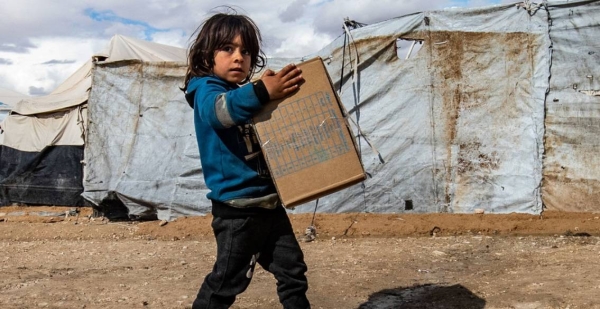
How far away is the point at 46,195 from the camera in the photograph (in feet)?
33.4

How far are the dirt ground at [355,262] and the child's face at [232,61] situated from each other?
1.78 m

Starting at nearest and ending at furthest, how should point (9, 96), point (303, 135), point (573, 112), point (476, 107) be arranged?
point (303, 135) → point (573, 112) → point (476, 107) → point (9, 96)

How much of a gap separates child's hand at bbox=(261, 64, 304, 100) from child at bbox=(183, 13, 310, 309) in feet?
0.62

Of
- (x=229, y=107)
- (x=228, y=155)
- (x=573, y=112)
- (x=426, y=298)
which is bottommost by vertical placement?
(x=426, y=298)

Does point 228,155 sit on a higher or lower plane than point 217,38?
lower

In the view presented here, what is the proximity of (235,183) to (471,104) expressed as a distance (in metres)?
5.05

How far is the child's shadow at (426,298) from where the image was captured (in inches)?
147

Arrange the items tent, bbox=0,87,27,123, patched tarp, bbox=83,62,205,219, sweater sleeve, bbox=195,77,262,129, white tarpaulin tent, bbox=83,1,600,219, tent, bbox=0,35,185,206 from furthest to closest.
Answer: tent, bbox=0,87,27,123 → tent, bbox=0,35,185,206 → patched tarp, bbox=83,62,205,219 → white tarpaulin tent, bbox=83,1,600,219 → sweater sleeve, bbox=195,77,262,129

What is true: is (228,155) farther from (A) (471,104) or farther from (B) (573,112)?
(B) (573,112)

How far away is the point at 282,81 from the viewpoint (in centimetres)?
237

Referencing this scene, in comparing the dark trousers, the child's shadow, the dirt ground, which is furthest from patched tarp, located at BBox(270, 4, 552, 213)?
the dark trousers

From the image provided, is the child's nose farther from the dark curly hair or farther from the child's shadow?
the child's shadow

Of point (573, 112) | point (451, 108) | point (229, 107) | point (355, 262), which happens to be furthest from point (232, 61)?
point (573, 112)

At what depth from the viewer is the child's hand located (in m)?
2.35
